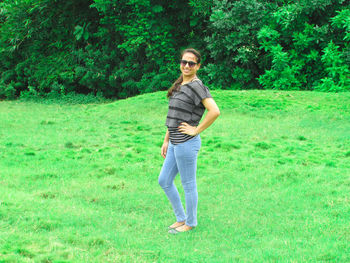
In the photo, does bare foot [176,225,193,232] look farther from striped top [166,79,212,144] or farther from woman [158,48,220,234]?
striped top [166,79,212,144]

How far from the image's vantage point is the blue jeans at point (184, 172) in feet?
15.0

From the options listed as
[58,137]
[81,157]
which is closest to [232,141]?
[81,157]

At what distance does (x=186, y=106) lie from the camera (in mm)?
4555

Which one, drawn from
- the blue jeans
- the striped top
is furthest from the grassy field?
the striped top

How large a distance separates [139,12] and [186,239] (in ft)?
58.2

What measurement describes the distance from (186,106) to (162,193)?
93.3 inches

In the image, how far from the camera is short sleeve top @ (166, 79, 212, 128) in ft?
A: 14.8

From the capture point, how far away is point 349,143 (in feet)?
33.2

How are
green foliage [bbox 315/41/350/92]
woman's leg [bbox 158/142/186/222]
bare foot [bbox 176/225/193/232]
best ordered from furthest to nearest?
green foliage [bbox 315/41/350/92] < bare foot [bbox 176/225/193/232] < woman's leg [bbox 158/142/186/222]

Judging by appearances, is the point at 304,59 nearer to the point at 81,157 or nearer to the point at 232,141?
the point at 232,141

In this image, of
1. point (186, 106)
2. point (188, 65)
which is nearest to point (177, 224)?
point (186, 106)

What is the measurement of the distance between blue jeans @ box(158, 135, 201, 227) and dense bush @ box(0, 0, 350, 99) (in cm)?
1445

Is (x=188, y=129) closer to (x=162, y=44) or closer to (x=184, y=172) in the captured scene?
(x=184, y=172)

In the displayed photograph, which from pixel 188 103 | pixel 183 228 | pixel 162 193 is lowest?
pixel 162 193
